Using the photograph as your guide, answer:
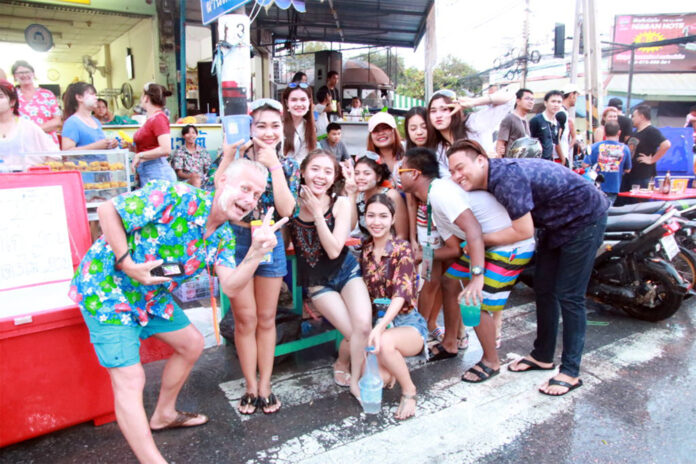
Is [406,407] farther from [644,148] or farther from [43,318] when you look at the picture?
[644,148]

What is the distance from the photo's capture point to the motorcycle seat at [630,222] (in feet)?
13.6

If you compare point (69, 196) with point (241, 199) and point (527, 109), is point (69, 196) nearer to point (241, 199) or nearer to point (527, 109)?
point (241, 199)

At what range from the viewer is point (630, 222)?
4.22m

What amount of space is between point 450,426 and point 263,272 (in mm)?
1391

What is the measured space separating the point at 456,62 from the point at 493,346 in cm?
5271

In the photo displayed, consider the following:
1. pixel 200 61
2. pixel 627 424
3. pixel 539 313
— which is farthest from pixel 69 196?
pixel 200 61

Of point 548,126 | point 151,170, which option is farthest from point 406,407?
point 548,126

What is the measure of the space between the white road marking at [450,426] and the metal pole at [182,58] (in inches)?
334

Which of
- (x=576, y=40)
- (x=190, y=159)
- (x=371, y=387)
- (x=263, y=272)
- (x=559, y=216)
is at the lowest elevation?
(x=371, y=387)

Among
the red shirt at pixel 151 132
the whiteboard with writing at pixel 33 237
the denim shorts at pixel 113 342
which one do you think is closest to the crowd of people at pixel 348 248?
the denim shorts at pixel 113 342

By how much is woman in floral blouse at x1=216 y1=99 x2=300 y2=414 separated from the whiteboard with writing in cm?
97

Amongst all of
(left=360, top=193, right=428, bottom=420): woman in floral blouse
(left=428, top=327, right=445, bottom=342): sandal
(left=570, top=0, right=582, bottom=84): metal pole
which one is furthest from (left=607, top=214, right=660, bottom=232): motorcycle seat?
(left=570, top=0, right=582, bottom=84): metal pole

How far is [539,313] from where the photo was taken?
3420mm

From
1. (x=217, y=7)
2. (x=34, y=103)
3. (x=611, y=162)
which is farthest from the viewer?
(x=611, y=162)
